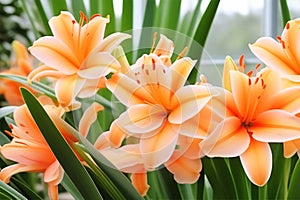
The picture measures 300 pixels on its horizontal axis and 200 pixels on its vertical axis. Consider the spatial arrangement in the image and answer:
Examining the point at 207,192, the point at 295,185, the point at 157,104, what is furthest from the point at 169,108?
the point at 207,192

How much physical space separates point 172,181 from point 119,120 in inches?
2.9

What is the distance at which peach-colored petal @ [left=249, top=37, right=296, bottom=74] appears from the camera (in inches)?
14.5

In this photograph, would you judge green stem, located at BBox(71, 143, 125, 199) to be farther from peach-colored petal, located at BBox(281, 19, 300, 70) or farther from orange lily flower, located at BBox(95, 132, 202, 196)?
peach-colored petal, located at BBox(281, 19, 300, 70)

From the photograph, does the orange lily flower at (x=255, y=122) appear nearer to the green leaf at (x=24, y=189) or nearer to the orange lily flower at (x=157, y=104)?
the orange lily flower at (x=157, y=104)

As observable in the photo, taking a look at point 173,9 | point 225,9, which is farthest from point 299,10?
point 173,9

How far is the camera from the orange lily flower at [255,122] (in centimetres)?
33

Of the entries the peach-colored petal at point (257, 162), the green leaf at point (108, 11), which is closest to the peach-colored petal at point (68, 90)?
the peach-colored petal at point (257, 162)

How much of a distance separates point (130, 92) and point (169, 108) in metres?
0.03

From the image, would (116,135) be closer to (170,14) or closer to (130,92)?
(130,92)

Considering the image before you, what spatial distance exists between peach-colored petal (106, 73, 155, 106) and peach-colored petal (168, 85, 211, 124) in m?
0.02

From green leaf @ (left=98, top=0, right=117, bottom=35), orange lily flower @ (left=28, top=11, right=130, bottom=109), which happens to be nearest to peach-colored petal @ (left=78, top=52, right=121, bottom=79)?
orange lily flower @ (left=28, top=11, right=130, bottom=109)

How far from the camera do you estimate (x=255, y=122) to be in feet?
1.15

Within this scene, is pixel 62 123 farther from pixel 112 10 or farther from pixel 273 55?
pixel 112 10

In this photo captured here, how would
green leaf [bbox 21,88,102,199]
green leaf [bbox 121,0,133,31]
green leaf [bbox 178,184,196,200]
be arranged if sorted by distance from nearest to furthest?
green leaf [bbox 21,88,102,199] < green leaf [bbox 178,184,196,200] < green leaf [bbox 121,0,133,31]
